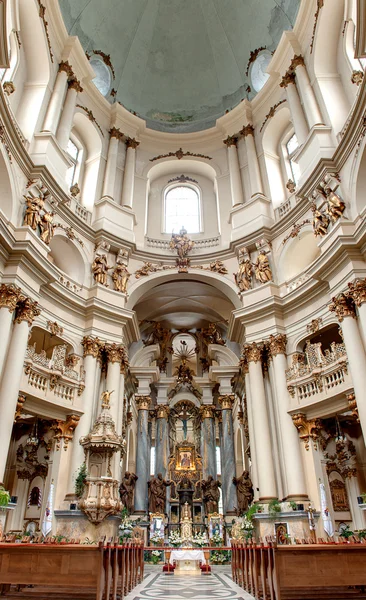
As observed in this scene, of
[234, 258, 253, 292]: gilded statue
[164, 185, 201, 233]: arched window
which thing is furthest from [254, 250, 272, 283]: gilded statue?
[164, 185, 201, 233]: arched window

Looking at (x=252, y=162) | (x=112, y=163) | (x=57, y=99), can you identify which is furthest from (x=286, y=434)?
(x=57, y=99)

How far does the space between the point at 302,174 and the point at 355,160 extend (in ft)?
9.24

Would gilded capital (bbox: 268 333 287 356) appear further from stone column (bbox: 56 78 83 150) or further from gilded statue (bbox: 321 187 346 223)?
stone column (bbox: 56 78 83 150)

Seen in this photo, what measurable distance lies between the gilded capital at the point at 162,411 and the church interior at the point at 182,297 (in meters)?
0.12

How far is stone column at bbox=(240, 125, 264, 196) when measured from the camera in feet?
61.9

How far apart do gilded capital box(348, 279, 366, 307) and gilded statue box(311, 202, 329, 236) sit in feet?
8.36

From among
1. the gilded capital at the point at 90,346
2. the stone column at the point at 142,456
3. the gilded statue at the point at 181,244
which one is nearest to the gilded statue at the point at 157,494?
the stone column at the point at 142,456

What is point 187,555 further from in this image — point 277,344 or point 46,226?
point 46,226

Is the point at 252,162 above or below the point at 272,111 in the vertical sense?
below

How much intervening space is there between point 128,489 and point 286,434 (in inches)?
355

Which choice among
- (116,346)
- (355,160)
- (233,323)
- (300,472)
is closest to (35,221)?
(116,346)

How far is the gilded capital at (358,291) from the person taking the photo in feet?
37.2

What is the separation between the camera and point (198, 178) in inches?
906

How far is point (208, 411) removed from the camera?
74.9 feet
